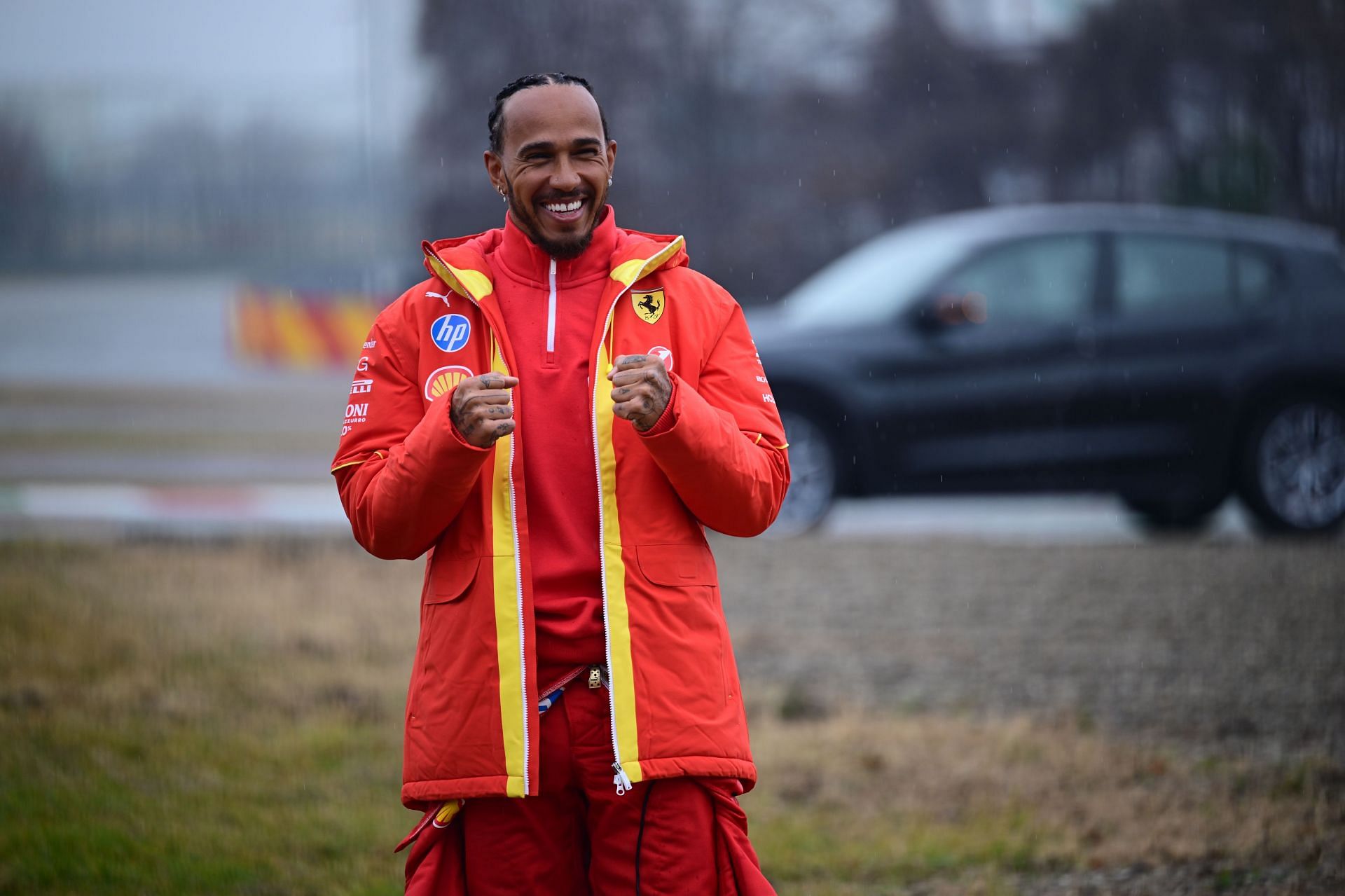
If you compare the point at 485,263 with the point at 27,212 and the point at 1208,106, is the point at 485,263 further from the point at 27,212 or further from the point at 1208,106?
the point at 27,212

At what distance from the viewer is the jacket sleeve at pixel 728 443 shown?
7.95 feet

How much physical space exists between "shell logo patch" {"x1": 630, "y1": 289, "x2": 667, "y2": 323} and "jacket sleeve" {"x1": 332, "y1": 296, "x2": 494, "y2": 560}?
0.36 meters

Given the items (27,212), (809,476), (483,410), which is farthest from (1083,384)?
(27,212)

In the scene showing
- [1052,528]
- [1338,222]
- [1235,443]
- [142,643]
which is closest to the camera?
[142,643]

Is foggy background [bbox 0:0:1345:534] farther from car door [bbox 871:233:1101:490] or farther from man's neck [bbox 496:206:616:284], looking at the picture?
man's neck [bbox 496:206:616:284]

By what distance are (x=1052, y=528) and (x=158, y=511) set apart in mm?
5166

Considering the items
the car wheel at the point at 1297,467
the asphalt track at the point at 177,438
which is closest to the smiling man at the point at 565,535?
the asphalt track at the point at 177,438

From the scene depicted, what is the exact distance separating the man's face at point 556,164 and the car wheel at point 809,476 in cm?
604

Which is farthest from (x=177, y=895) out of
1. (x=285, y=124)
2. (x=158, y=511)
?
(x=285, y=124)

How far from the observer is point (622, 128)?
58.7 feet

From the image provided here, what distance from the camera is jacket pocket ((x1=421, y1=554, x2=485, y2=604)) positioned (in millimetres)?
2551

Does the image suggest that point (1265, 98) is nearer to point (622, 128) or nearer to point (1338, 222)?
point (1338, 222)

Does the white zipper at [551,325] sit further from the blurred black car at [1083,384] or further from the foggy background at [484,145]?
the foggy background at [484,145]

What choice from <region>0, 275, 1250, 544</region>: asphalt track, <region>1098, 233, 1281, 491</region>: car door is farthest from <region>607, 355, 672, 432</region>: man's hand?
<region>1098, 233, 1281, 491</region>: car door
